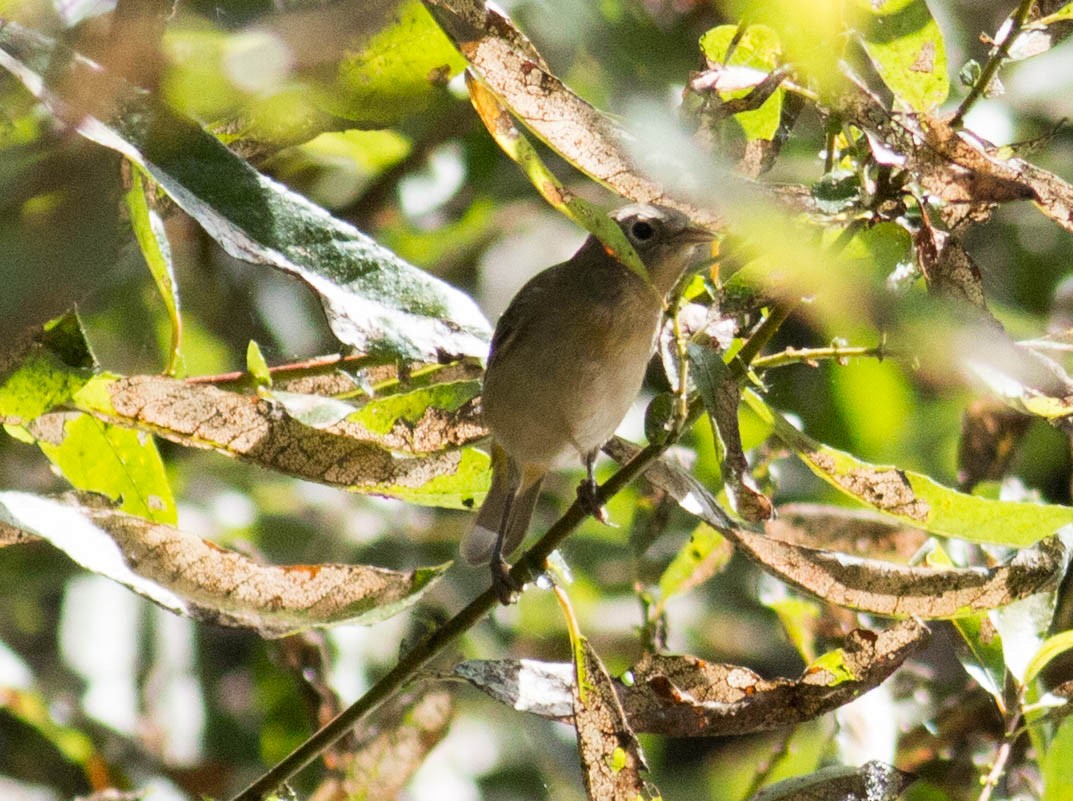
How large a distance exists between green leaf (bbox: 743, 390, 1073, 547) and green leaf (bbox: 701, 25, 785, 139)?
38cm

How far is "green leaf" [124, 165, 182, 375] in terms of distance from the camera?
1.92 meters

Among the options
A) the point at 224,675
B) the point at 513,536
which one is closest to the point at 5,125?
the point at 513,536

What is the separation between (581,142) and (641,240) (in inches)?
59.5

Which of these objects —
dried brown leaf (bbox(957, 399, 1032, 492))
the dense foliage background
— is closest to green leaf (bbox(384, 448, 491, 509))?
the dense foliage background

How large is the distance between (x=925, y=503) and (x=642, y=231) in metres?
1.43

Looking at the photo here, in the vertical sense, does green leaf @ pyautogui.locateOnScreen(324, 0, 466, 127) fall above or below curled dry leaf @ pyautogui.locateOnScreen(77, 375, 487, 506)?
above

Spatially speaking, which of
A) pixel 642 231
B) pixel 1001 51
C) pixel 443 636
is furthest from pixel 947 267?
pixel 642 231

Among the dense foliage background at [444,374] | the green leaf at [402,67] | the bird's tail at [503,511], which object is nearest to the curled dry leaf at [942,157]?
the dense foliage background at [444,374]

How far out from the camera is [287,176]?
444cm

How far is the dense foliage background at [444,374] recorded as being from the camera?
4.14 ft

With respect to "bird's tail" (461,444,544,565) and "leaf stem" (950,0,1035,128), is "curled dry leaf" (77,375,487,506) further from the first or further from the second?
"bird's tail" (461,444,544,565)

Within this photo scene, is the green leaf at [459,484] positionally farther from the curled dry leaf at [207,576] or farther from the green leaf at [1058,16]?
the green leaf at [1058,16]

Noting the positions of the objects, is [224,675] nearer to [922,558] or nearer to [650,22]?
[922,558]

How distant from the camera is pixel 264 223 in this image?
5.98 feet
